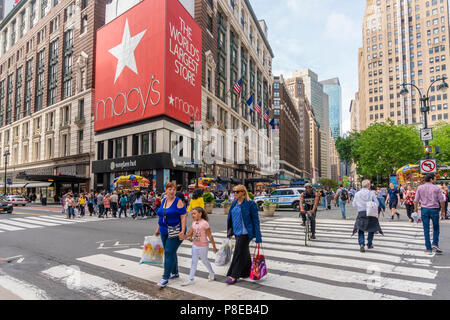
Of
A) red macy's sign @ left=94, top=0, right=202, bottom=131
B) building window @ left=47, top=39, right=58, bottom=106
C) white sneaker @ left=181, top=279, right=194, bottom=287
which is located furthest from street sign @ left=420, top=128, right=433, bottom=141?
building window @ left=47, top=39, right=58, bottom=106

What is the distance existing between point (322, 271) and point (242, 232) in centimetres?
210

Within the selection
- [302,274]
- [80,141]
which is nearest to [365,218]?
[302,274]

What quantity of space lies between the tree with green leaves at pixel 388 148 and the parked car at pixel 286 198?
34.9 m

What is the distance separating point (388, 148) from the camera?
4975 centimetres

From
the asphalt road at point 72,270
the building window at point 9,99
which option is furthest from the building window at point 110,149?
the building window at point 9,99

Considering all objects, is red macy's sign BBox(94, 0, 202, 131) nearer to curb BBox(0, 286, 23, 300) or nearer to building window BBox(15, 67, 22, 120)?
curb BBox(0, 286, 23, 300)

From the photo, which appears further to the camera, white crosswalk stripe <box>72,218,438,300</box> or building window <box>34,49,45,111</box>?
building window <box>34,49,45,111</box>

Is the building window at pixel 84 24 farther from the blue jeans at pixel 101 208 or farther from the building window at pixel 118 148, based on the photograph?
the blue jeans at pixel 101 208

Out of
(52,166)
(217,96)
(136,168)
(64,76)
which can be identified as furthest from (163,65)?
(52,166)

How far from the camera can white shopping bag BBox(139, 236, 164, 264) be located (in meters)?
5.70

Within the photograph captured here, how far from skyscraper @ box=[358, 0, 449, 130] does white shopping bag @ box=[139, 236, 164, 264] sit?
11098 cm

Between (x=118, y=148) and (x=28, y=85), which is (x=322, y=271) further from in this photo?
(x=28, y=85)

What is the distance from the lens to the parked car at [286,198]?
880 inches
